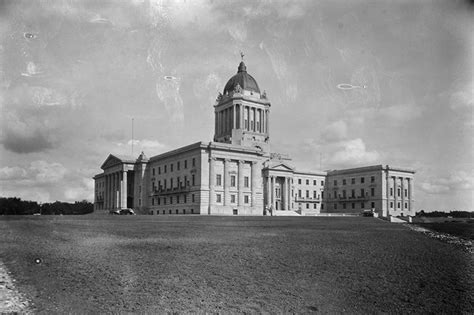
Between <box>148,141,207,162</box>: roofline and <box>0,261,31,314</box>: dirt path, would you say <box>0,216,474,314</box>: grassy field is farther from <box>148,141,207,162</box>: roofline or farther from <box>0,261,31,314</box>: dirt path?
<box>148,141,207,162</box>: roofline

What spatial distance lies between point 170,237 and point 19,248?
252 inches

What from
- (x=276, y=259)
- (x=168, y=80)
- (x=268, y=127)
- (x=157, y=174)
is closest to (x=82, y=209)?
(x=157, y=174)

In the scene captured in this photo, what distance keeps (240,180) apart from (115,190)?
1344 inches

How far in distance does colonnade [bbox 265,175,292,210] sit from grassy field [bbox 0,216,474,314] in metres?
82.0

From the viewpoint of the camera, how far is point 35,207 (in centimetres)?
9525

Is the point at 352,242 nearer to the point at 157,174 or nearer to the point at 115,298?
the point at 115,298

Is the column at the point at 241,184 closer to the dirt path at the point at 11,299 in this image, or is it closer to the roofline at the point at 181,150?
the roofline at the point at 181,150

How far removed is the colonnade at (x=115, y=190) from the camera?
9975 centimetres

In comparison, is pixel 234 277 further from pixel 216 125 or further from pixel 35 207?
pixel 216 125

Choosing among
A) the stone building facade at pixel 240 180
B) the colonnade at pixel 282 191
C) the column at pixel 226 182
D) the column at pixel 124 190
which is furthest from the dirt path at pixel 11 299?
the column at pixel 124 190

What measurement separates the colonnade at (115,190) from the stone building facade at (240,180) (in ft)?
0.70

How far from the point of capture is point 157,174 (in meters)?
96.5

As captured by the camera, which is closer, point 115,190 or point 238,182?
point 238,182

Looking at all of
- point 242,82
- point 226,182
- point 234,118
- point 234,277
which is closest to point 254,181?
point 226,182
